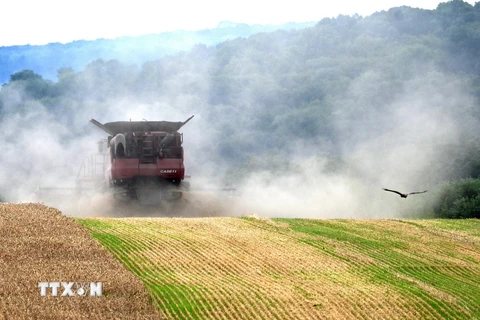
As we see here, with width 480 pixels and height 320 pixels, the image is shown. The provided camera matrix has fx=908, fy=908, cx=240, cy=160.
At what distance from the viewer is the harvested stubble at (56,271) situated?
2209cm

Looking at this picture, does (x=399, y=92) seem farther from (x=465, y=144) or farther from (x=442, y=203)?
(x=442, y=203)

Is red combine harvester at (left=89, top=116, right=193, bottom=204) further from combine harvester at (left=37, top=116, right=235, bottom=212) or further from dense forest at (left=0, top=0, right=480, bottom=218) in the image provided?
dense forest at (left=0, top=0, right=480, bottom=218)

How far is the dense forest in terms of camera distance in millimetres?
90125

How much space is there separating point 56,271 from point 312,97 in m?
112

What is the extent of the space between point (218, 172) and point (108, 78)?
114ft

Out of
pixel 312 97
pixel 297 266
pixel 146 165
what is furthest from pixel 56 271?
pixel 312 97

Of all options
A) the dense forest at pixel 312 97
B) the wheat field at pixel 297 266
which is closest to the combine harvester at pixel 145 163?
the wheat field at pixel 297 266

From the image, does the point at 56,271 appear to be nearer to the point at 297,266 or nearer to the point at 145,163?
the point at 297,266

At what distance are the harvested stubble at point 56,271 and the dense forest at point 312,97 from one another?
41.3 m

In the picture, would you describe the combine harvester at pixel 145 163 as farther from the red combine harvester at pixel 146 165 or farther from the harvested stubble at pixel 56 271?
the harvested stubble at pixel 56 271

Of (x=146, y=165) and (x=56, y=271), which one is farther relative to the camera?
(x=146, y=165)

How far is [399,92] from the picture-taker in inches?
5133

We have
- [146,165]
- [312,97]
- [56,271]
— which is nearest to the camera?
[56,271]

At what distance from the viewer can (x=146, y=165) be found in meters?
42.7
